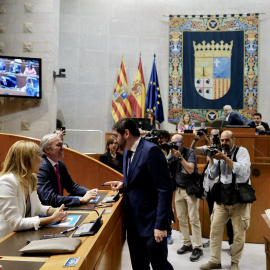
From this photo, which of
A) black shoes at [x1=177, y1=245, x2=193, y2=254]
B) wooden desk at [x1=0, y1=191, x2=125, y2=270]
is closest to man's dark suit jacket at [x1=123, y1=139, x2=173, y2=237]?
wooden desk at [x1=0, y1=191, x2=125, y2=270]

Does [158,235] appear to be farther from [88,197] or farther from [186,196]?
[186,196]

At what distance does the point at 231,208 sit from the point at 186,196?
2.59 ft

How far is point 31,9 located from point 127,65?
3165 mm

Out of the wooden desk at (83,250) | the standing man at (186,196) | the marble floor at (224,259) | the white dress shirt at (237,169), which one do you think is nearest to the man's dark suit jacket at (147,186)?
the wooden desk at (83,250)

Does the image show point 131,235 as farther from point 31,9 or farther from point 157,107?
point 157,107

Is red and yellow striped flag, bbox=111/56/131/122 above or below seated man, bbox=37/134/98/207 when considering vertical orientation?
above

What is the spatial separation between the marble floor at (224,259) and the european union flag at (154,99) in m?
5.50

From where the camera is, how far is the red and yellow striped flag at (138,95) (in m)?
9.89

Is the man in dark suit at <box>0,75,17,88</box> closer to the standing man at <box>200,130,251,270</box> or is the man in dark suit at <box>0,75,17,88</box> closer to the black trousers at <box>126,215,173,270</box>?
the standing man at <box>200,130,251,270</box>

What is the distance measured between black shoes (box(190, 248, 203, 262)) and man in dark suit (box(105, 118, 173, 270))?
5.69 feet

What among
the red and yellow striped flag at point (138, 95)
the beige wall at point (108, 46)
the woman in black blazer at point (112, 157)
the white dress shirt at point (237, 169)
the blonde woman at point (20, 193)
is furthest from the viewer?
the beige wall at point (108, 46)

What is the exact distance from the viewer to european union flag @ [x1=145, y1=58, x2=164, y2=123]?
9.98m

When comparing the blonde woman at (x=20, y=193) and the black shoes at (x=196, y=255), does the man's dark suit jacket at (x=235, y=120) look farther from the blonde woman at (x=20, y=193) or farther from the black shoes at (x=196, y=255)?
the blonde woman at (x=20, y=193)

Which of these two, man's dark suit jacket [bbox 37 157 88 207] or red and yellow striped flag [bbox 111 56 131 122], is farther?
red and yellow striped flag [bbox 111 56 131 122]
